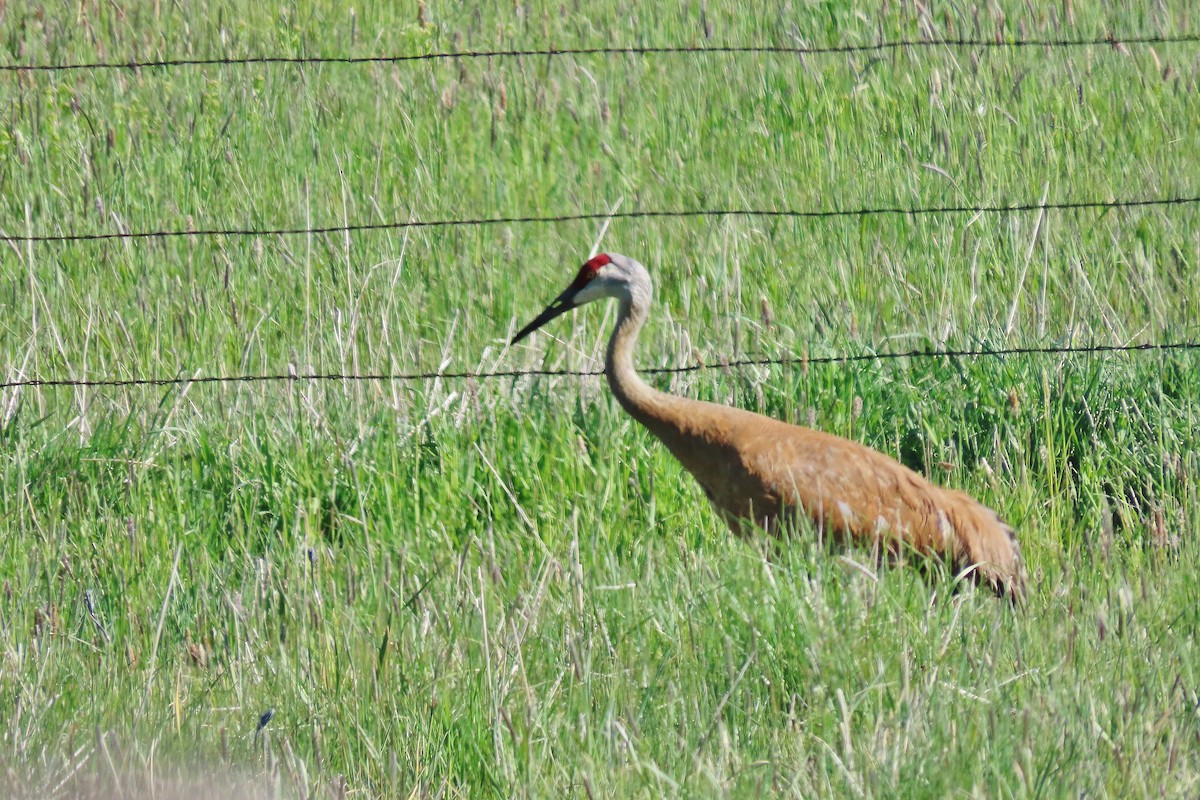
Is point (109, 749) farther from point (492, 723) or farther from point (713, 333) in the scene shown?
point (713, 333)

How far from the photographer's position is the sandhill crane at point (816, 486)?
411 centimetres

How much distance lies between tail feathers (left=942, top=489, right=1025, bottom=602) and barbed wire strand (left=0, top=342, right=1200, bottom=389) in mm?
639

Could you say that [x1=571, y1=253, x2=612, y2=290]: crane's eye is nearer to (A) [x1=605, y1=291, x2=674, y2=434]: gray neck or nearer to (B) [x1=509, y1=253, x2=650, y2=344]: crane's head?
(B) [x1=509, y1=253, x2=650, y2=344]: crane's head

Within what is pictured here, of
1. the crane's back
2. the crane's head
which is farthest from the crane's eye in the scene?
the crane's back

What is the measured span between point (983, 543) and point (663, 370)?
130 centimetres

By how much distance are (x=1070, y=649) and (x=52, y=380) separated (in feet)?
10.9

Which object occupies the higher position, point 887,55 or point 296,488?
point 887,55

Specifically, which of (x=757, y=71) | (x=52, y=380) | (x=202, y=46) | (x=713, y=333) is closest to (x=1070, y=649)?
(x=713, y=333)

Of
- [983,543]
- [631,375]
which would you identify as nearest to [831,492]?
[983,543]

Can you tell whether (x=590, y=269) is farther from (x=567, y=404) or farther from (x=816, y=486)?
(x=816, y=486)

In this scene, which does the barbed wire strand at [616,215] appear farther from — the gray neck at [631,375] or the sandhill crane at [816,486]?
the sandhill crane at [816,486]

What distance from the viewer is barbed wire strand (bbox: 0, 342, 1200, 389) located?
4.76 metres

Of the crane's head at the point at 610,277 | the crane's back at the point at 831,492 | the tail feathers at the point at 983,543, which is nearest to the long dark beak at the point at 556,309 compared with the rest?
the crane's head at the point at 610,277

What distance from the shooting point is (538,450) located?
15.0 ft
